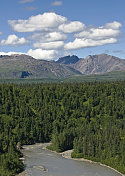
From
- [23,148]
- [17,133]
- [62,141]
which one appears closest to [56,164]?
[62,141]

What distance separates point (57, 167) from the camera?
135 metres

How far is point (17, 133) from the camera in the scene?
200 metres

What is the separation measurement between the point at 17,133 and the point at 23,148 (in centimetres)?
1676

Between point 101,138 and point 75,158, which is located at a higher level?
point 101,138

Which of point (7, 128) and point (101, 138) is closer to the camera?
point (101, 138)

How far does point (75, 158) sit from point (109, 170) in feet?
89.0

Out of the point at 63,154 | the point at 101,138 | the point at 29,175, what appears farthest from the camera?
the point at 63,154

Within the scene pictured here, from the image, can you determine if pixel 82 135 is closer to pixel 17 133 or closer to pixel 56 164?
pixel 56 164

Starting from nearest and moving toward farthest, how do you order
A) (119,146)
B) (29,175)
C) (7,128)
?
(29,175) < (119,146) < (7,128)

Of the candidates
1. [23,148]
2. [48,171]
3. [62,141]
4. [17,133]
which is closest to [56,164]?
[48,171]

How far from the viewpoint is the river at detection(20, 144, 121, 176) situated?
12475 centimetres

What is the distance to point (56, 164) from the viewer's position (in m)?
141

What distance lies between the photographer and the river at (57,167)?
125m

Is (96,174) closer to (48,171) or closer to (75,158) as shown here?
(48,171)
